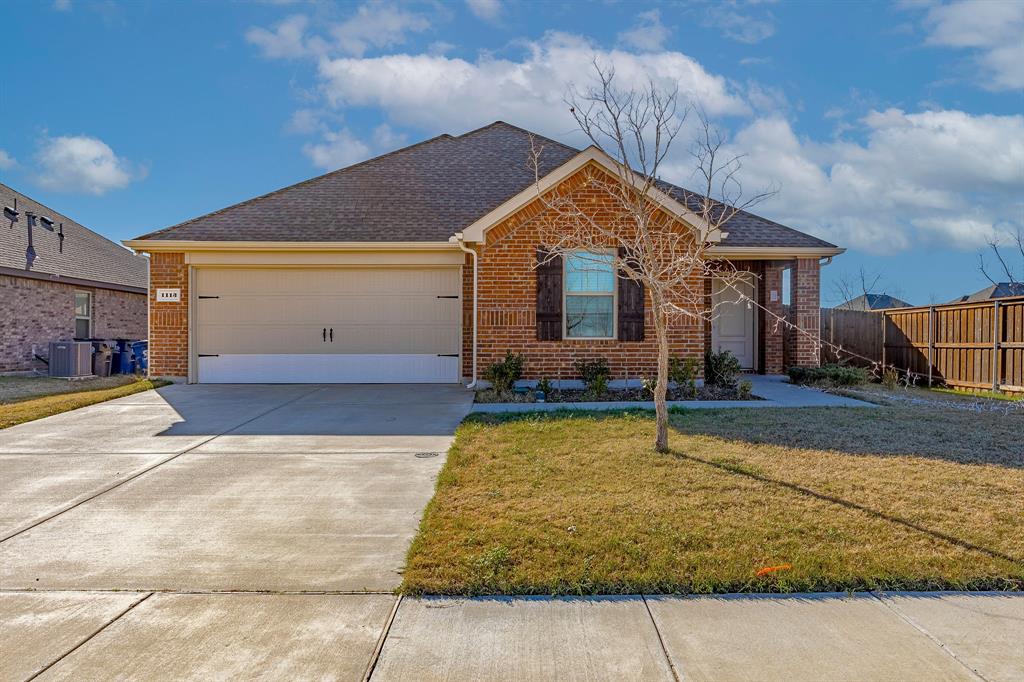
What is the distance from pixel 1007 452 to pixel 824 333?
9.34m

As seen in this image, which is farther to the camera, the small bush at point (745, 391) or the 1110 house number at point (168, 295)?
the 1110 house number at point (168, 295)

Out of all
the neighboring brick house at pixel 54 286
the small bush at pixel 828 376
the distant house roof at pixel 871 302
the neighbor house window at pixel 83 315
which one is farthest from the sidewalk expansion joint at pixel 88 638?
the distant house roof at pixel 871 302

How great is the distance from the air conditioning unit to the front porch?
15.3 meters

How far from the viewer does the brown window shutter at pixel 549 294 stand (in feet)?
35.1

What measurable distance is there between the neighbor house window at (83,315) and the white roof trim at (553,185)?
46.6 ft

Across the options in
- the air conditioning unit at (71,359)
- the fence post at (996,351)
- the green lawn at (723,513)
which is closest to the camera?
the green lawn at (723,513)

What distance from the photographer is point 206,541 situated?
4121 mm

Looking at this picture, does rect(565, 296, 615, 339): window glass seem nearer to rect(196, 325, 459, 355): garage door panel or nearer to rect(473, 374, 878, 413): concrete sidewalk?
rect(473, 374, 878, 413): concrete sidewalk

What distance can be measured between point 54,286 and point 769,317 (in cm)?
1875

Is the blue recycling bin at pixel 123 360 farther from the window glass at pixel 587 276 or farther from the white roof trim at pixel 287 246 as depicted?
the window glass at pixel 587 276

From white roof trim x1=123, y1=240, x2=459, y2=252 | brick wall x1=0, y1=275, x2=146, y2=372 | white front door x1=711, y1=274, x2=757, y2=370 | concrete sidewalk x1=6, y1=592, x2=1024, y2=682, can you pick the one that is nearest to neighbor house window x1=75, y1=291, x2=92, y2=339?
brick wall x1=0, y1=275, x2=146, y2=372

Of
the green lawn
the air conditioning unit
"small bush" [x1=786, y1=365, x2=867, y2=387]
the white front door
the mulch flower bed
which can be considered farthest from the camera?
the air conditioning unit

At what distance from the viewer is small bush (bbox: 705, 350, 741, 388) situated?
10.9 metres

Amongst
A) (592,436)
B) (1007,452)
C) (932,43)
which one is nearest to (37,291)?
(592,436)
